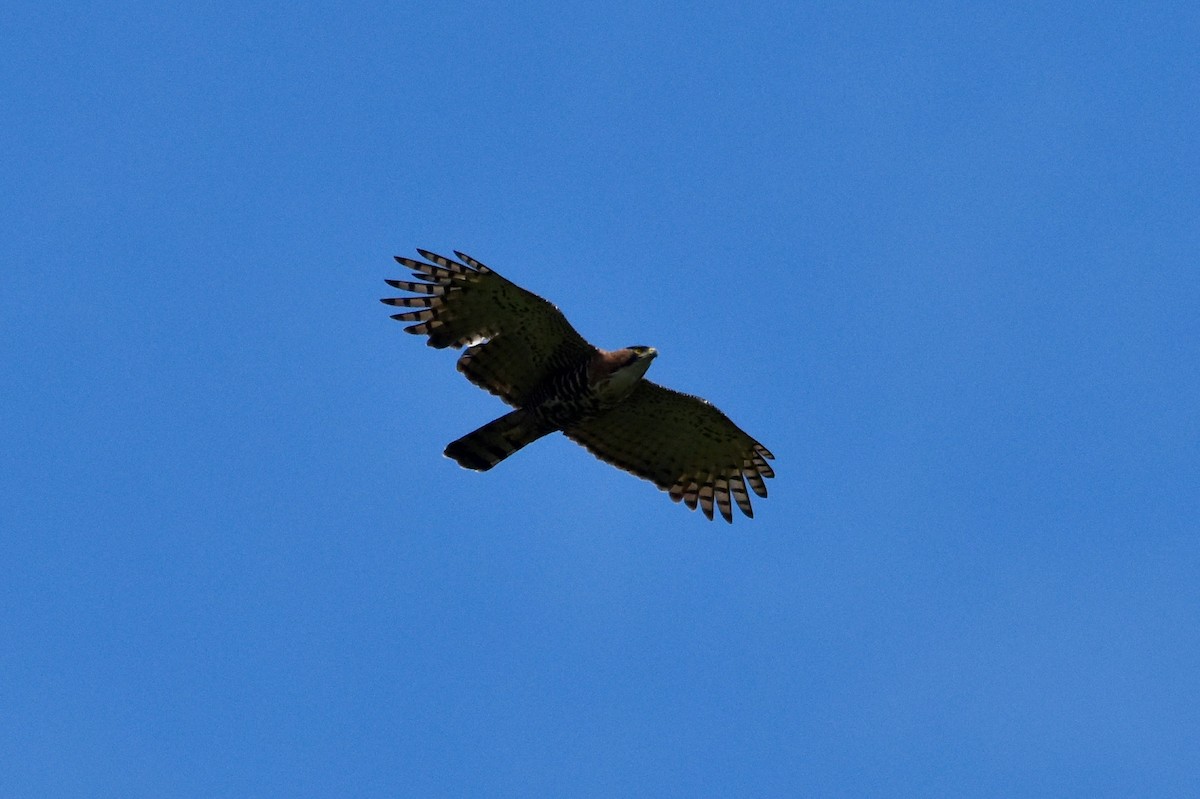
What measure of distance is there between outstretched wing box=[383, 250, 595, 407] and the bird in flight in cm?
1

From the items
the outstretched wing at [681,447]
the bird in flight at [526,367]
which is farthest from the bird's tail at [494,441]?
the outstretched wing at [681,447]

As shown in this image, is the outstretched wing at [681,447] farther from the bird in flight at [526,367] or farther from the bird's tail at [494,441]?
the bird's tail at [494,441]

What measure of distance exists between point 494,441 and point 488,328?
51.8 inches

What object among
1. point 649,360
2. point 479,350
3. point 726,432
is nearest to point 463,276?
point 479,350

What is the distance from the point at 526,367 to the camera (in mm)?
19375

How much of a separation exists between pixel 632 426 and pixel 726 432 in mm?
1178

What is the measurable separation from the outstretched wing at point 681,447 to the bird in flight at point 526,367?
2cm

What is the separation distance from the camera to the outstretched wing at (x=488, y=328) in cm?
1892

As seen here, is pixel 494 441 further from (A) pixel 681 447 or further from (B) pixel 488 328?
(A) pixel 681 447

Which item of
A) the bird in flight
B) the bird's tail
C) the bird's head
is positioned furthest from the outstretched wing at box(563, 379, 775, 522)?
the bird's tail

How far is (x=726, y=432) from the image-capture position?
66.8 feet

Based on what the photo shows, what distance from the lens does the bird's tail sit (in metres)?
19.1

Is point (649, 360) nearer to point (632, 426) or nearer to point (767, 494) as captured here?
point (632, 426)

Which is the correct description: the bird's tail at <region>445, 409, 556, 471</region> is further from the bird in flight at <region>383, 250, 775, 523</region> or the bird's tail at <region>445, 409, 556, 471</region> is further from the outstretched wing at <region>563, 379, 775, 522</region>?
the outstretched wing at <region>563, 379, 775, 522</region>
